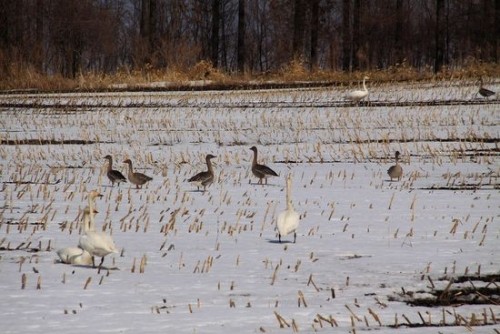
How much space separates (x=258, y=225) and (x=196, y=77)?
27.0 metres

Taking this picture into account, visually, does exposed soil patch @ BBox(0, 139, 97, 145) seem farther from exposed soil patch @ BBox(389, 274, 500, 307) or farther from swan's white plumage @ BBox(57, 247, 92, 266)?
exposed soil patch @ BBox(389, 274, 500, 307)

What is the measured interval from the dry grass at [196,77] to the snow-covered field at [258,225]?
946 centimetres

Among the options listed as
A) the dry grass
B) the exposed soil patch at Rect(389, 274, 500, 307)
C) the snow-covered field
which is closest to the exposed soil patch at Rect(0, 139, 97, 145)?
the snow-covered field

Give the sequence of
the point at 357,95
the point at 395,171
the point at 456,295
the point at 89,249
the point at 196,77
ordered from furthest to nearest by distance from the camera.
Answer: the point at 196,77, the point at 357,95, the point at 395,171, the point at 89,249, the point at 456,295

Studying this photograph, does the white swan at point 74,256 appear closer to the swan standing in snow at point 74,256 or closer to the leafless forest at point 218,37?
the swan standing in snow at point 74,256

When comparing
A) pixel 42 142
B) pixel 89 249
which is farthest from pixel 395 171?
pixel 42 142

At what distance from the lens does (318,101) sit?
29203 mm

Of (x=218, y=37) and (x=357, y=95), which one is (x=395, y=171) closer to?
(x=357, y=95)

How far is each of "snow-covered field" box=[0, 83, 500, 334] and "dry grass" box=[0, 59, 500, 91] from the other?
372 inches

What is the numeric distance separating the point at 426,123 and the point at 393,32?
43.9 meters

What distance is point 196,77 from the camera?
123 ft

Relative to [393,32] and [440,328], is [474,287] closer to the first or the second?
[440,328]

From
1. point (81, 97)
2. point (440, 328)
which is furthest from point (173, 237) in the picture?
point (81, 97)

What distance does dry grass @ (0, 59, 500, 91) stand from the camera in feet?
114
